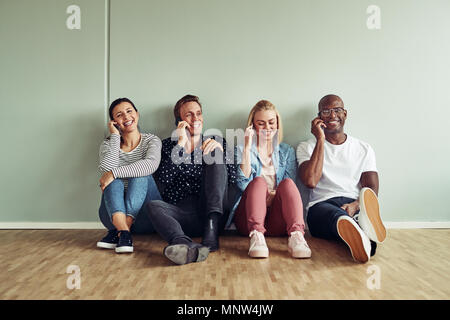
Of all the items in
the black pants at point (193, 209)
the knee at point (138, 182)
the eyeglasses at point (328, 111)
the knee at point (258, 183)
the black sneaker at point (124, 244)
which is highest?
the eyeglasses at point (328, 111)

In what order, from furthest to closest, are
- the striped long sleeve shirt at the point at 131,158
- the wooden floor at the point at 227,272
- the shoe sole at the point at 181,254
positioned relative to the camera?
the striped long sleeve shirt at the point at 131,158 < the shoe sole at the point at 181,254 < the wooden floor at the point at 227,272

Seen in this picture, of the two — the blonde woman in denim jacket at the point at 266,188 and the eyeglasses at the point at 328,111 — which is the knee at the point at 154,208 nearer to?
the blonde woman in denim jacket at the point at 266,188

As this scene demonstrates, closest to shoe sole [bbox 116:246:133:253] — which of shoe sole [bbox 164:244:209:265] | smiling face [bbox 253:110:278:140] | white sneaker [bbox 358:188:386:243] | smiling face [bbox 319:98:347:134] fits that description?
shoe sole [bbox 164:244:209:265]

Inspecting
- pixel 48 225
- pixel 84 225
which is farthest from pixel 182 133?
pixel 48 225

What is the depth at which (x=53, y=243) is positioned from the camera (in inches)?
98.4

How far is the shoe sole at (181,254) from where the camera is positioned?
197cm

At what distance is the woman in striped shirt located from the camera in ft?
7.81

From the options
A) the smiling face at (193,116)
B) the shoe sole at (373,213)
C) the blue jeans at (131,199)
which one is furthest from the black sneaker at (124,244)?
the shoe sole at (373,213)

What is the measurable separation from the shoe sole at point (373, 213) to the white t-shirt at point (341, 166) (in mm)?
455

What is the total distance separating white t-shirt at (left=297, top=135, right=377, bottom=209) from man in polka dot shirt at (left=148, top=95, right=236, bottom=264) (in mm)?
602

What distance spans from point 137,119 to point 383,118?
1779mm

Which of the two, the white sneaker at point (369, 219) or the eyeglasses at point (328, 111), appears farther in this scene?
the eyeglasses at point (328, 111)

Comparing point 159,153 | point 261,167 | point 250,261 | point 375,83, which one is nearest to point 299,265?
point 250,261

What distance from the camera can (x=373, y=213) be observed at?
7.27ft
